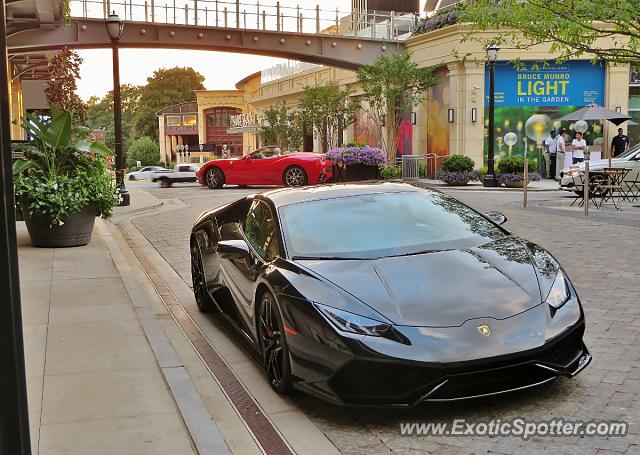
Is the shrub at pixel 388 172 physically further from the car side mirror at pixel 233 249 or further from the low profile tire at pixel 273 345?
the low profile tire at pixel 273 345

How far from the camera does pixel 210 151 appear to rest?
3536 inches

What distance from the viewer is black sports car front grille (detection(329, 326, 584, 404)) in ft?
13.3

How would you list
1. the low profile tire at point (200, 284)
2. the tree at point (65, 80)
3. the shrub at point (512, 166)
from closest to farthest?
the low profile tire at point (200, 284)
the tree at point (65, 80)
the shrub at point (512, 166)

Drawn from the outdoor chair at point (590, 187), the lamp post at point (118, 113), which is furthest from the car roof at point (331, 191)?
the lamp post at point (118, 113)

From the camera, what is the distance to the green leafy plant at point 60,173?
11.2 m

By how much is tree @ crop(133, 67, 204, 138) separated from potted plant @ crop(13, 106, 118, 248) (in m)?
94.8

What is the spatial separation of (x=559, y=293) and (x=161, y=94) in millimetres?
104192

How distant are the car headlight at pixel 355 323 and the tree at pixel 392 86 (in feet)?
89.0

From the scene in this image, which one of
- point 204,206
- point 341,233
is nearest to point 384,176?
point 204,206

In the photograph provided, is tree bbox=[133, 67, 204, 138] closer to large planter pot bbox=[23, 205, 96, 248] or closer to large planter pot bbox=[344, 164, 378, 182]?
large planter pot bbox=[344, 164, 378, 182]

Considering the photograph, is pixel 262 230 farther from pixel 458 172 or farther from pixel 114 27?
pixel 458 172

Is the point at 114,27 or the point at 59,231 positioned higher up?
the point at 114,27

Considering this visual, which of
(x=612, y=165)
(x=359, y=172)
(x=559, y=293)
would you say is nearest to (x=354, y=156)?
(x=359, y=172)

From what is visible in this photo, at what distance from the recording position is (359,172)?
25234 millimetres
